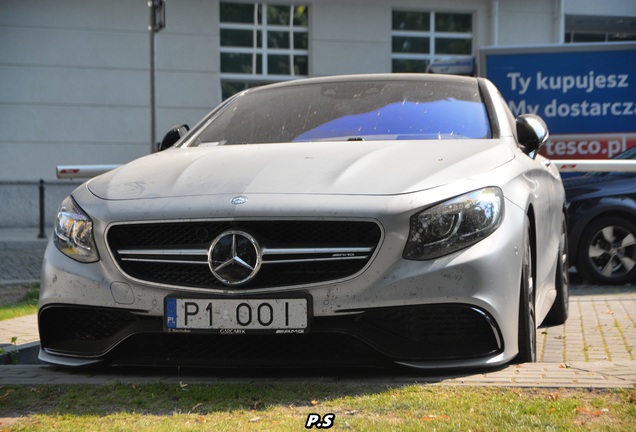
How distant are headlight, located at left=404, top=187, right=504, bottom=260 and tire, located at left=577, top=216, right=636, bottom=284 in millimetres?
6872

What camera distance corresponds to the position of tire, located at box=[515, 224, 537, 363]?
16.9 feet

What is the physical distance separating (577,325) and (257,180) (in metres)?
3.60

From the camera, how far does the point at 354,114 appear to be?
6250mm

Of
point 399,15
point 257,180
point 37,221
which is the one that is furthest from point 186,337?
point 399,15

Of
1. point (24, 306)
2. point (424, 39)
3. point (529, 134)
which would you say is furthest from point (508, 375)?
point (424, 39)

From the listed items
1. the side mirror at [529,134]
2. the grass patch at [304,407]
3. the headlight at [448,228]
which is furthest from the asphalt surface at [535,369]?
the side mirror at [529,134]

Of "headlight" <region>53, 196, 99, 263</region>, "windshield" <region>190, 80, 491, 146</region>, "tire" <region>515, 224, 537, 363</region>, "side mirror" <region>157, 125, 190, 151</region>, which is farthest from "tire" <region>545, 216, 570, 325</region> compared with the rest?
"headlight" <region>53, 196, 99, 263</region>

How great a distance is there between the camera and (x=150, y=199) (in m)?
5.13

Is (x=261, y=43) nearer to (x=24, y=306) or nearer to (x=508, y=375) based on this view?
(x=24, y=306)

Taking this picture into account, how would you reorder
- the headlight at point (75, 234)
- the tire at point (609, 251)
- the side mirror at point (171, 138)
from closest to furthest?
the headlight at point (75, 234) < the side mirror at point (171, 138) < the tire at point (609, 251)

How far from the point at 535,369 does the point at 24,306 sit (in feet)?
18.3

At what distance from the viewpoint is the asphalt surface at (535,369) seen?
482cm

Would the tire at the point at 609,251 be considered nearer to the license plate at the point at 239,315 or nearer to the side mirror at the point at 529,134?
the side mirror at the point at 529,134

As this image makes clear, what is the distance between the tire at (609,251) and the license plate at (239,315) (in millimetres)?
7174
